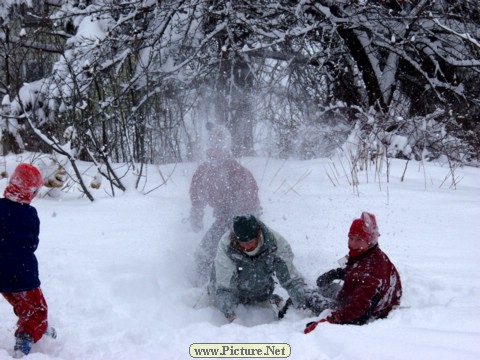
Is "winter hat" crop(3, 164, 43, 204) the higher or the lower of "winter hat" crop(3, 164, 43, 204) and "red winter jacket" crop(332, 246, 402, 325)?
the higher

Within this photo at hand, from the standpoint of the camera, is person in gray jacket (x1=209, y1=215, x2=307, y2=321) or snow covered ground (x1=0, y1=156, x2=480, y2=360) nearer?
snow covered ground (x1=0, y1=156, x2=480, y2=360)

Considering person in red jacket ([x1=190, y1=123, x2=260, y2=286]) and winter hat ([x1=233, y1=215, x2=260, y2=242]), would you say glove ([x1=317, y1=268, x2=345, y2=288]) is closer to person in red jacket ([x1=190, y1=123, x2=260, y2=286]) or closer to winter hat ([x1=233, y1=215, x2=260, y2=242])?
winter hat ([x1=233, y1=215, x2=260, y2=242])

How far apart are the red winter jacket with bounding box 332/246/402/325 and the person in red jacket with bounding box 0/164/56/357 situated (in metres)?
1.91

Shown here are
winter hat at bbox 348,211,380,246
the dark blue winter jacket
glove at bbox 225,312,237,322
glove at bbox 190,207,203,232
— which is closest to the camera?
the dark blue winter jacket

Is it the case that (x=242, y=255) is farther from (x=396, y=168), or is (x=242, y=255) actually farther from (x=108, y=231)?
(x=396, y=168)

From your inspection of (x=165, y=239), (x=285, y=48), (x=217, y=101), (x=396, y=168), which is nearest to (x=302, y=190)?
(x=396, y=168)

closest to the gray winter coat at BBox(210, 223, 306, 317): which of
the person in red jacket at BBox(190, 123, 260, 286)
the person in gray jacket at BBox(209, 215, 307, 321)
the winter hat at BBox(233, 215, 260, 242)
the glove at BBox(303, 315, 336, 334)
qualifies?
the person in gray jacket at BBox(209, 215, 307, 321)

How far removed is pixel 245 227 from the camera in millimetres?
3715

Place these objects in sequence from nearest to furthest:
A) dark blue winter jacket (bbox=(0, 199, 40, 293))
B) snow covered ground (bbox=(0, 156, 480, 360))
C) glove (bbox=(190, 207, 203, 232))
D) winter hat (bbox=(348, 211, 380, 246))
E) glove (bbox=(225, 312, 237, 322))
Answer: snow covered ground (bbox=(0, 156, 480, 360)) < dark blue winter jacket (bbox=(0, 199, 40, 293)) < winter hat (bbox=(348, 211, 380, 246)) < glove (bbox=(225, 312, 237, 322)) < glove (bbox=(190, 207, 203, 232))

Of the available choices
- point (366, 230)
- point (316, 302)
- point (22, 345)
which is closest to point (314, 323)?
point (316, 302)

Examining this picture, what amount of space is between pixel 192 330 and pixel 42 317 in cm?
93
